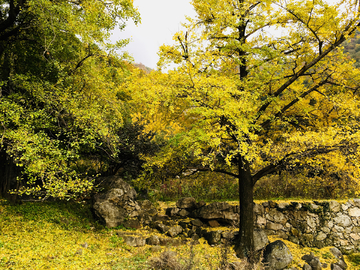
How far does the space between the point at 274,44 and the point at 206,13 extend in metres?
2.32

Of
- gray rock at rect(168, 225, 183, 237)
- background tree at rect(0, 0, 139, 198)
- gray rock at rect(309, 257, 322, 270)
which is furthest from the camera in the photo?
gray rock at rect(168, 225, 183, 237)

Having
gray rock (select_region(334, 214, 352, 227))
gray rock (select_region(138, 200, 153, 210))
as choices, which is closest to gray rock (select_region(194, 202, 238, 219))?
gray rock (select_region(138, 200, 153, 210))

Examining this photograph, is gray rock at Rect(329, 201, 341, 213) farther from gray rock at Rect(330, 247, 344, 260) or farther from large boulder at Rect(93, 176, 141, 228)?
large boulder at Rect(93, 176, 141, 228)

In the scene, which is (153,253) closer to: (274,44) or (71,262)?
(71,262)

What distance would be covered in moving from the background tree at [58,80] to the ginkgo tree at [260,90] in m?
1.52

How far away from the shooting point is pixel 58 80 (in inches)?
209

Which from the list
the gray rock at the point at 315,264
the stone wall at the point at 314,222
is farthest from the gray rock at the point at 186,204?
the gray rock at the point at 315,264

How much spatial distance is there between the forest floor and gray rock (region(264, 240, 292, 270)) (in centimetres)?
47

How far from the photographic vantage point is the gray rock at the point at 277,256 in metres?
6.64

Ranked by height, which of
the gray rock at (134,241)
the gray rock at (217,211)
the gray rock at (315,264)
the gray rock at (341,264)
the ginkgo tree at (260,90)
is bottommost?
the gray rock at (341,264)

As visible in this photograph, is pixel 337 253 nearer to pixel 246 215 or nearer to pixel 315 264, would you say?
pixel 315 264

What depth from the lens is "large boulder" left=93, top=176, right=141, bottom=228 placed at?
7672 mm

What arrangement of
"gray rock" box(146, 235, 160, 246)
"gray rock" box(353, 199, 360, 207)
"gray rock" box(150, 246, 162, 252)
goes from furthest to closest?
1. "gray rock" box(353, 199, 360, 207)
2. "gray rock" box(146, 235, 160, 246)
3. "gray rock" box(150, 246, 162, 252)

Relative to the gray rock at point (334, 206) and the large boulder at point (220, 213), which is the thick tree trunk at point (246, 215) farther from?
the gray rock at point (334, 206)
